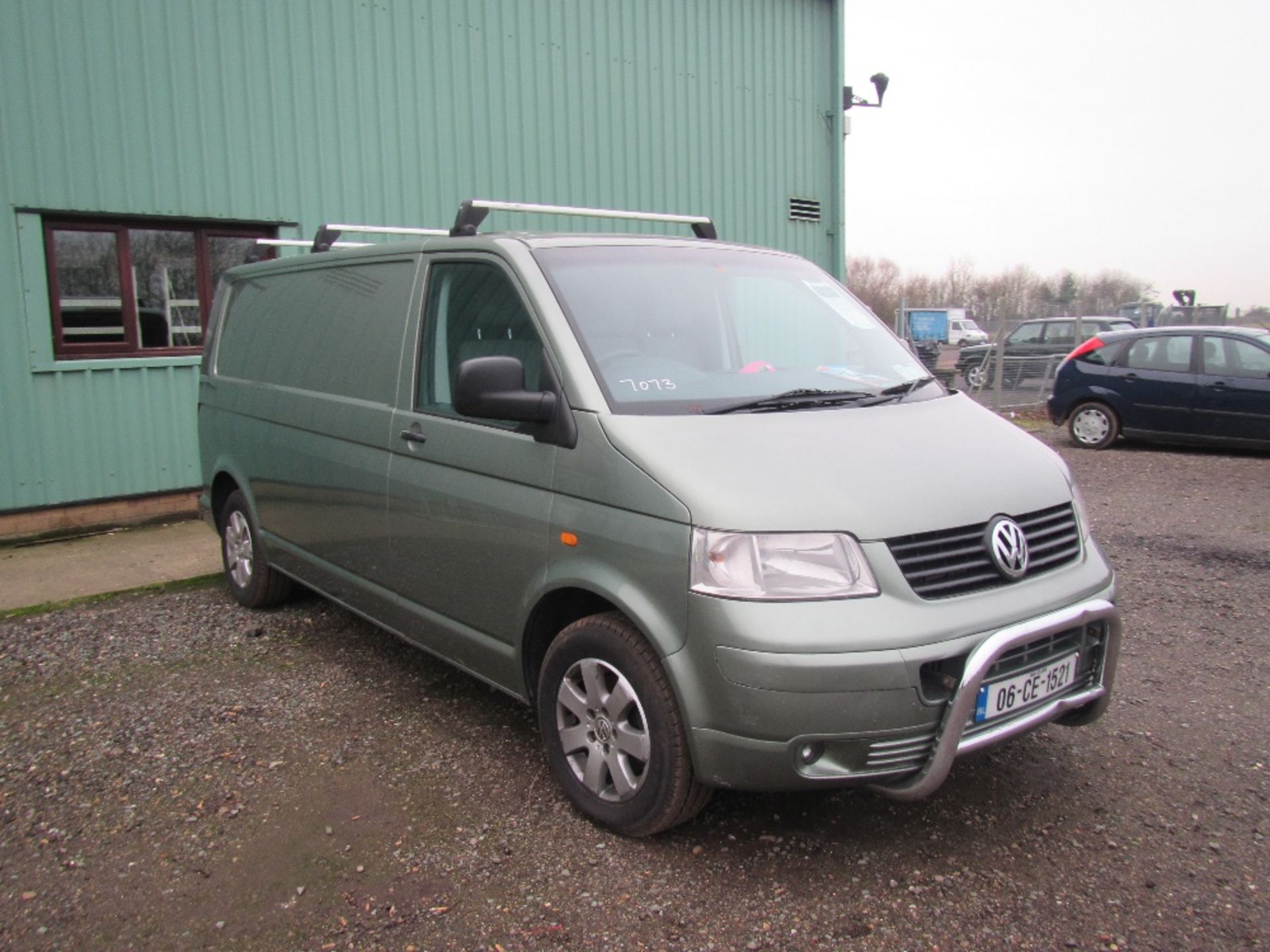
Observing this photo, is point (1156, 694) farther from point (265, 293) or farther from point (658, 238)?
point (265, 293)

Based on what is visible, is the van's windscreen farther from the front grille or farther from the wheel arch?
the front grille

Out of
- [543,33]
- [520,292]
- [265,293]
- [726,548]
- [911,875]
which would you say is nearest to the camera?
[726,548]

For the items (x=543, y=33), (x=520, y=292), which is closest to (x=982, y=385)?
(x=543, y=33)

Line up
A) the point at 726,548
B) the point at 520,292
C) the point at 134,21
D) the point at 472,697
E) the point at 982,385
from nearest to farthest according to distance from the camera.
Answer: the point at 726,548
the point at 520,292
the point at 472,697
the point at 134,21
the point at 982,385

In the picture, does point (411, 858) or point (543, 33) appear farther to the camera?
point (543, 33)

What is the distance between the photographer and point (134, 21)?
298 inches

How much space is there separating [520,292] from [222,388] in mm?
2865

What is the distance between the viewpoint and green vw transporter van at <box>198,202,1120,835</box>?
2.78 meters

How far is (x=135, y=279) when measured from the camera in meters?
7.92

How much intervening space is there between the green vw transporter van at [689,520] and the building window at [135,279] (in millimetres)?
4183

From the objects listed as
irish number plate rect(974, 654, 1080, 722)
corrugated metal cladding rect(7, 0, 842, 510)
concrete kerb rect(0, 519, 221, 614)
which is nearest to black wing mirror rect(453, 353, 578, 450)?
irish number plate rect(974, 654, 1080, 722)

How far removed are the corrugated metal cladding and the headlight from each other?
656 centimetres

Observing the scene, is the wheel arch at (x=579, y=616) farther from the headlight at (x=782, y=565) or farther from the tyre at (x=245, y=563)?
the tyre at (x=245, y=563)

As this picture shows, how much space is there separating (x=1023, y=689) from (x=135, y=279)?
742 cm
